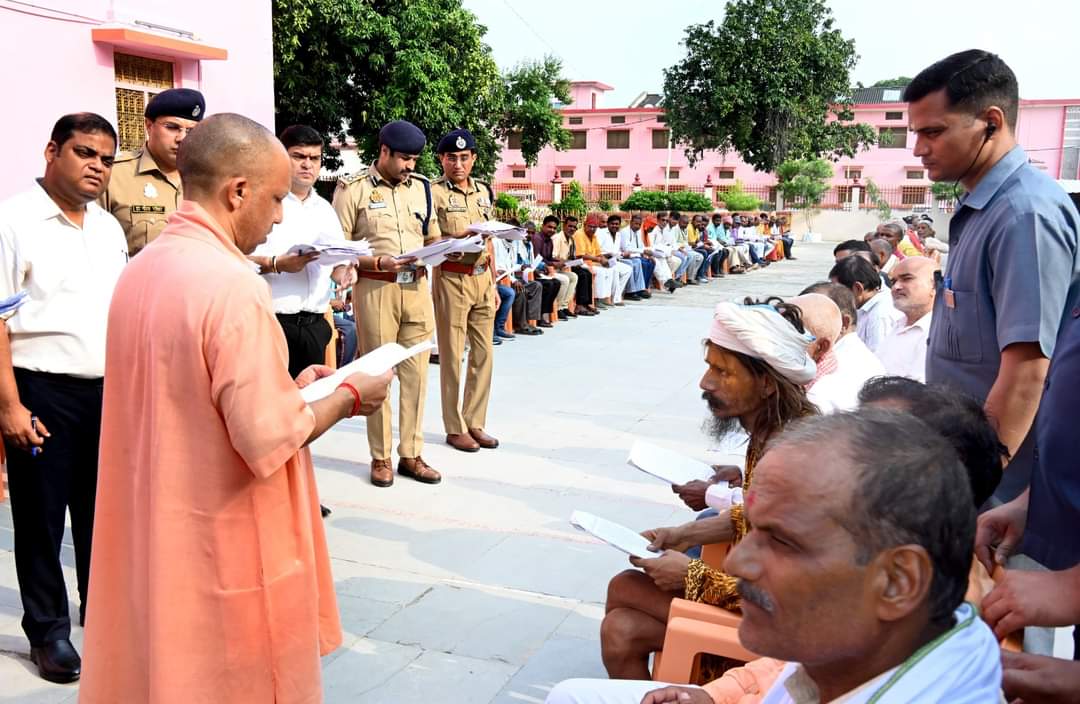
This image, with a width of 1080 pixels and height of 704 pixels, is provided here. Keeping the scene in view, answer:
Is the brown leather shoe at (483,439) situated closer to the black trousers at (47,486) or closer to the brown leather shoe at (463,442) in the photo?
the brown leather shoe at (463,442)

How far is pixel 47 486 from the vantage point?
3027 millimetres

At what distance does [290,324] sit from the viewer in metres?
4.24

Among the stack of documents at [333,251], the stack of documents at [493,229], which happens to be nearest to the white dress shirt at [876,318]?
the stack of documents at [493,229]

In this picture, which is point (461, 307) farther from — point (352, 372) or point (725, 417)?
point (352, 372)

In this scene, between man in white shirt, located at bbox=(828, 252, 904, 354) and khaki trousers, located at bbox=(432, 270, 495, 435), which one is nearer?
man in white shirt, located at bbox=(828, 252, 904, 354)

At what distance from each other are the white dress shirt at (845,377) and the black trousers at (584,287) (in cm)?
923

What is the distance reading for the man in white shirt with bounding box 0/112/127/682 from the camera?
9.61 feet

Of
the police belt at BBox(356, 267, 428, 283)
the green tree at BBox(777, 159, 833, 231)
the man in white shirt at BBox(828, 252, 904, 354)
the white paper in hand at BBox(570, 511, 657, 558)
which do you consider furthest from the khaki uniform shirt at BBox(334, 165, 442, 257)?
the green tree at BBox(777, 159, 833, 231)

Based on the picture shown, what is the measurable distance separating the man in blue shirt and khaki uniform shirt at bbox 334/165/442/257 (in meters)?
3.07

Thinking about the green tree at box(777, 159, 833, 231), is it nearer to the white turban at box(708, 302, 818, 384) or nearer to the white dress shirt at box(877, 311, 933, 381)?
the white dress shirt at box(877, 311, 933, 381)

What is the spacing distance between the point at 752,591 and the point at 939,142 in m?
1.75

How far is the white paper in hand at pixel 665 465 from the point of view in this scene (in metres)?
2.83

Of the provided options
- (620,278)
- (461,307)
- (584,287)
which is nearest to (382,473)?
(461,307)

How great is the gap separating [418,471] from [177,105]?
7.64 ft
